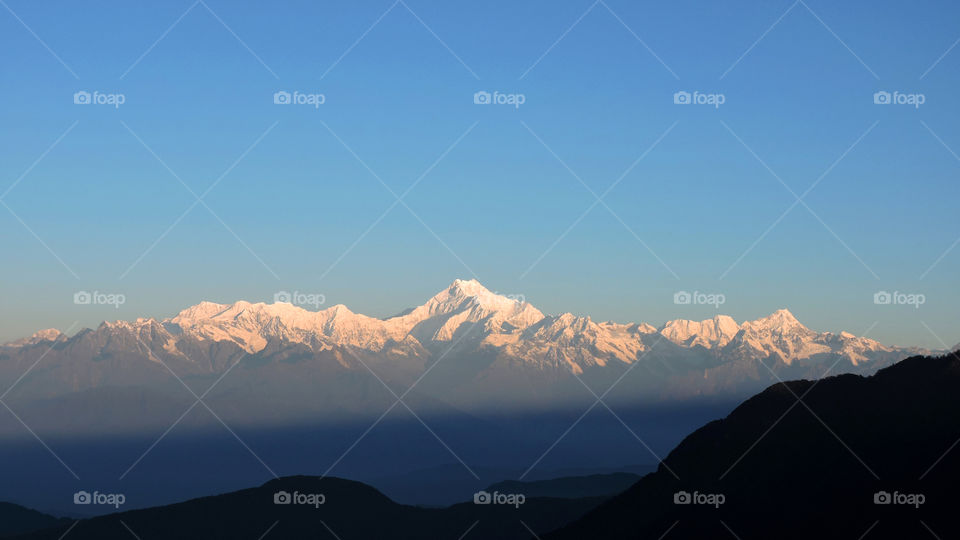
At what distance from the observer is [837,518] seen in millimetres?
148375

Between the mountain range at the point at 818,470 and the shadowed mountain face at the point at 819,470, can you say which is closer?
the shadowed mountain face at the point at 819,470

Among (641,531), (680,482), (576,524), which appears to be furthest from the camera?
(576,524)

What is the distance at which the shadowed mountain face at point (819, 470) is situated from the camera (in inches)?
5763

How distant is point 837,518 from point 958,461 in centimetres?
2010

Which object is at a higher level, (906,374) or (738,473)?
(906,374)

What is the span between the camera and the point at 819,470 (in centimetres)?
16212

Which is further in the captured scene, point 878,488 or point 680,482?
point 680,482

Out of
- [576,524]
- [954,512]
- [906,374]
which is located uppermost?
[906,374]

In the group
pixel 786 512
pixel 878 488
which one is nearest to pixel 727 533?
pixel 786 512

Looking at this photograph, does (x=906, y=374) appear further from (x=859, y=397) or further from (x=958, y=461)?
(x=958, y=461)

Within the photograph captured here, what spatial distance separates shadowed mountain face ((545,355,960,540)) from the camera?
146 metres

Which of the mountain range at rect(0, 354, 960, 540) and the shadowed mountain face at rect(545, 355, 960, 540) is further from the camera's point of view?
the mountain range at rect(0, 354, 960, 540)

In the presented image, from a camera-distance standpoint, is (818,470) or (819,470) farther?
(818,470)

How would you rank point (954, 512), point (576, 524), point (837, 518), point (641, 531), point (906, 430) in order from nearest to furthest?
point (954, 512) < point (837, 518) < point (906, 430) < point (641, 531) < point (576, 524)
